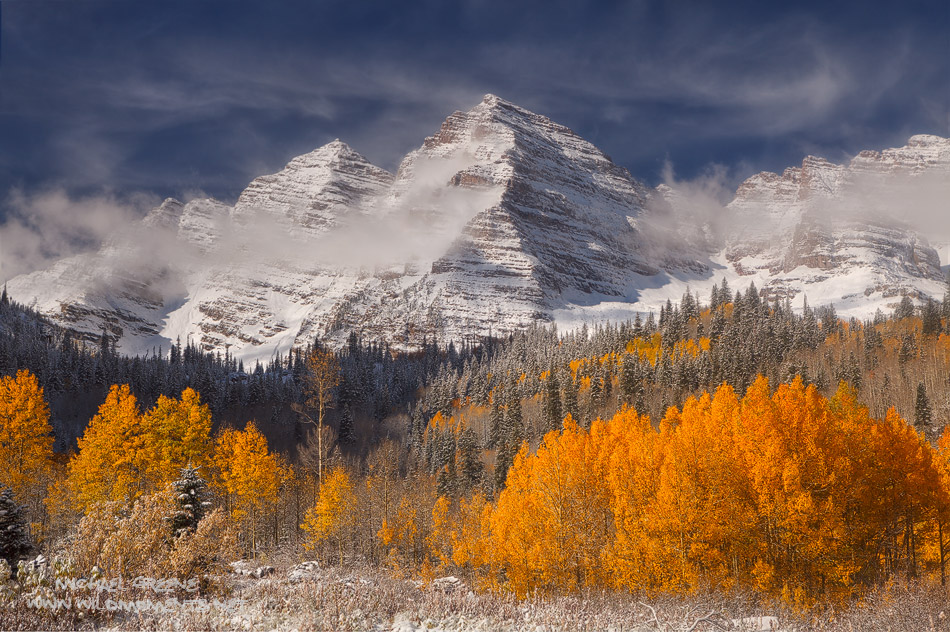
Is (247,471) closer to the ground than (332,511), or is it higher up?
higher up

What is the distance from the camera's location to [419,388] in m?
174

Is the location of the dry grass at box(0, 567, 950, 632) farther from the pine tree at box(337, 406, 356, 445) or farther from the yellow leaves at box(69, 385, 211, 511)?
the pine tree at box(337, 406, 356, 445)

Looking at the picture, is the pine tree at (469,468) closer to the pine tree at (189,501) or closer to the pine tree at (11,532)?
the pine tree at (189,501)

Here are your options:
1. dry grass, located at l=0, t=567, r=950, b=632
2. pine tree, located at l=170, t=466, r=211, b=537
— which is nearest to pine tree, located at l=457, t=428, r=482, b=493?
pine tree, located at l=170, t=466, r=211, b=537

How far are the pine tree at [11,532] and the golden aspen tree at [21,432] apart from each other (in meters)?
11.8

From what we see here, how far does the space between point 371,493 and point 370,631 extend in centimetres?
3796

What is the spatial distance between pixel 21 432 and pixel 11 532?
14.0 meters

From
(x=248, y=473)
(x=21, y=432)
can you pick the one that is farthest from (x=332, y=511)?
(x=21, y=432)

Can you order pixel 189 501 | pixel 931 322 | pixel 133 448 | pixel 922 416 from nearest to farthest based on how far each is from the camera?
pixel 189 501
pixel 133 448
pixel 922 416
pixel 931 322

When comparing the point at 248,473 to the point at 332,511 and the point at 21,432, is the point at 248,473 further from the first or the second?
the point at 21,432

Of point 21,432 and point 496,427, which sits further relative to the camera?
point 496,427

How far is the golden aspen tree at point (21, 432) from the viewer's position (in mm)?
29172

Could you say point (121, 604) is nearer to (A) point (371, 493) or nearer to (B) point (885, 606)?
(B) point (885, 606)

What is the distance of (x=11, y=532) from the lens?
19062mm
